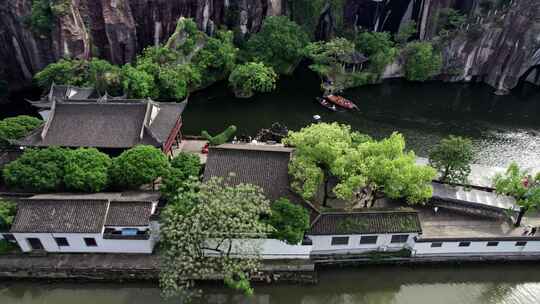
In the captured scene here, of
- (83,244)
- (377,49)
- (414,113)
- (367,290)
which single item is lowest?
(367,290)

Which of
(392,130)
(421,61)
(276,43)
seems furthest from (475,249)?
(276,43)

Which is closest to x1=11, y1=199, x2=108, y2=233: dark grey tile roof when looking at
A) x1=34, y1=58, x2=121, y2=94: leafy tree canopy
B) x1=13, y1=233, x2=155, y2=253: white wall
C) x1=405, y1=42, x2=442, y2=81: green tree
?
x1=13, y1=233, x2=155, y2=253: white wall

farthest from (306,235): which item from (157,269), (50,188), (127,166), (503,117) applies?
(503,117)

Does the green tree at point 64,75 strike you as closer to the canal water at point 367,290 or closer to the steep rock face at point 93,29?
the steep rock face at point 93,29

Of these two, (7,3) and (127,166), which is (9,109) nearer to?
(7,3)

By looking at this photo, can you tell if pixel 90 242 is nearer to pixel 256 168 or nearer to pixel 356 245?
pixel 256 168

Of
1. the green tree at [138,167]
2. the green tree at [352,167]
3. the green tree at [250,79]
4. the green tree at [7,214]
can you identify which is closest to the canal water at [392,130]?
the green tree at [250,79]
